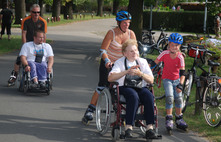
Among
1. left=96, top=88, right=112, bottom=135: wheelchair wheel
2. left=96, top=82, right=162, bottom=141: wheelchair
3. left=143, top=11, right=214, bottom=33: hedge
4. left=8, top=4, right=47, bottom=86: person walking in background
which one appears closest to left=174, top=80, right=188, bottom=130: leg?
left=96, top=82, right=162, bottom=141: wheelchair

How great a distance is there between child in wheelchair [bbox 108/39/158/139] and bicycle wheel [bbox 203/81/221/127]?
1.27 metres

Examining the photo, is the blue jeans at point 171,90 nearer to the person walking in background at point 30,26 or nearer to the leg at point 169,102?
the leg at point 169,102

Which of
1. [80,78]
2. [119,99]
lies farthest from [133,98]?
[80,78]

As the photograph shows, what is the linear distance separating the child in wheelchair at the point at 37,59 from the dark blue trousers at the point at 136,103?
357cm

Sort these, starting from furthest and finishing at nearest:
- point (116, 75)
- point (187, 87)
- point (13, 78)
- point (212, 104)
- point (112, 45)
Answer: point (13, 78)
point (187, 87)
point (212, 104)
point (112, 45)
point (116, 75)

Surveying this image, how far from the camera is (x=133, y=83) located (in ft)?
20.7

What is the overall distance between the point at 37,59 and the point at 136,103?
405 cm

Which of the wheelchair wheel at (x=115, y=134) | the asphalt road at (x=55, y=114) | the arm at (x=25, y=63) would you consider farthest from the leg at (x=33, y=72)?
the wheelchair wheel at (x=115, y=134)

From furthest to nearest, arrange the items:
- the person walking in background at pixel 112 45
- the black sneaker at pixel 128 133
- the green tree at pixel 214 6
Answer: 1. the green tree at pixel 214 6
2. the person walking in background at pixel 112 45
3. the black sneaker at pixel 128 133

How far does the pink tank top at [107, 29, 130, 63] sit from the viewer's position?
6.98 meters

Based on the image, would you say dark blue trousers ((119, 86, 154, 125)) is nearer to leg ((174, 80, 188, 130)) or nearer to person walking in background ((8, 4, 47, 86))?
leg ((174, 80, 188, 130))

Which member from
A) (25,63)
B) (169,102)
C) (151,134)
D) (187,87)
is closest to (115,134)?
(151,134)

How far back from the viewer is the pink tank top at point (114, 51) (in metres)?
6.98

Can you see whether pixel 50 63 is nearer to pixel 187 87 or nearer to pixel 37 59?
pixel 37 59
